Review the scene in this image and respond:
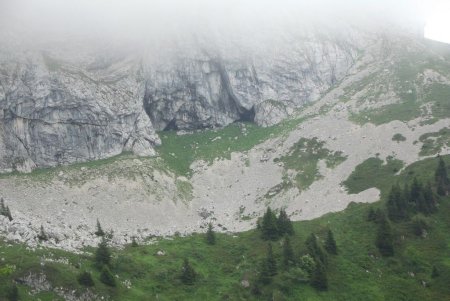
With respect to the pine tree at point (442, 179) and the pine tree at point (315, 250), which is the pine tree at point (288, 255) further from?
the pine tree at point (442, 179)

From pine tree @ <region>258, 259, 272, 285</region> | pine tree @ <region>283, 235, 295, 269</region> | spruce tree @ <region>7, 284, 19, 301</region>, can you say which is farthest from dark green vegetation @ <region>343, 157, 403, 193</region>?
spruce tree @ <region>7, 284, 19, 301</region>

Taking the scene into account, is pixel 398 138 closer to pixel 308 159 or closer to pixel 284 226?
pixel 308 159

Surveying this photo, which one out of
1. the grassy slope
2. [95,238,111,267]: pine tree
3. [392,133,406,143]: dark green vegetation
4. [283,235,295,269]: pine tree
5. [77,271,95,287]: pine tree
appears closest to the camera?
[77,271,95,287]: pine tree

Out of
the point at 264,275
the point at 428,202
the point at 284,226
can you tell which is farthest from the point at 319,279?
the point at 428,202

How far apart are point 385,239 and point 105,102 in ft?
345

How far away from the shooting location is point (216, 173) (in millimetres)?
161875

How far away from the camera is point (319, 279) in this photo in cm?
9188

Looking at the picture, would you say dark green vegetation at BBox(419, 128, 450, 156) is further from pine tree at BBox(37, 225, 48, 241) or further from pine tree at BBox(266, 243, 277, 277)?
pine tree at BBox(37, 225, 48, 241)

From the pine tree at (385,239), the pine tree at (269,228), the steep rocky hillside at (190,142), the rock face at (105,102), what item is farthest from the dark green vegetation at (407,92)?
the pine tree at (385,239)

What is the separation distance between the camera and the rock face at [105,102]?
153750mm

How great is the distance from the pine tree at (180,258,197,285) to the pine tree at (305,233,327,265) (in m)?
23.9

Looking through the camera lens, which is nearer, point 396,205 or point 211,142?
point 396,205

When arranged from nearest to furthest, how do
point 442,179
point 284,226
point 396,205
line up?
point 396,205 → point 284,226 → point 442,179

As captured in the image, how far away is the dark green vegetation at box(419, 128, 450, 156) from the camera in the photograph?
449 feet
